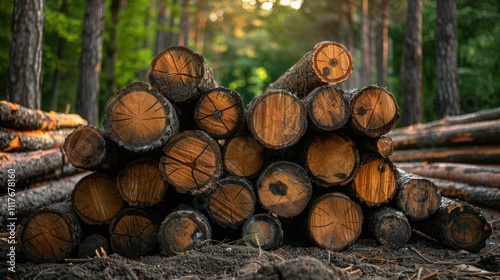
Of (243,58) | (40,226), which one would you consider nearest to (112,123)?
(40,226)

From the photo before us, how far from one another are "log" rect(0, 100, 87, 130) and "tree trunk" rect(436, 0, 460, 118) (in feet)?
28.5

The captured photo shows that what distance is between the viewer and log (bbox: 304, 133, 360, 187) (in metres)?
4.38

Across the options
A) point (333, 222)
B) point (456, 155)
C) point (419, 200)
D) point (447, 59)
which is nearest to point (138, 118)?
point (333, 222)

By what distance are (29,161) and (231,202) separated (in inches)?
108

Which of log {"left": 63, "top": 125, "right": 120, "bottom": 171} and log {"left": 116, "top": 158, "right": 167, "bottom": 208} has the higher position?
log {"left": 63, "top": 125, "right": 120, "bottom": 171}

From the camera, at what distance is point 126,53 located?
52.1 ft

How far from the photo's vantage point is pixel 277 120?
4125 millimetres

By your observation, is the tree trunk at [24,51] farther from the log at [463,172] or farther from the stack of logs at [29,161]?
the log at [463,172]

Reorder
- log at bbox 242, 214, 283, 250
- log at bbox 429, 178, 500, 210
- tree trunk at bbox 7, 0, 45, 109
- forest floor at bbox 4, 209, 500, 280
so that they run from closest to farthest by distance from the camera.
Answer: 1. forest floor at bbox 4, 209, 500, 280
2. log at bbox 242, 214, 283, 250
3. log at bbox 429, 178, 500, 210
4. tree trunk at bbox 7, 0, 45, 109

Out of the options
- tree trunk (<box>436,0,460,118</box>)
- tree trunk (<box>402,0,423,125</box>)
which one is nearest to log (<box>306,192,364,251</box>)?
tree trunk (<box>436,0,460,118</box>)

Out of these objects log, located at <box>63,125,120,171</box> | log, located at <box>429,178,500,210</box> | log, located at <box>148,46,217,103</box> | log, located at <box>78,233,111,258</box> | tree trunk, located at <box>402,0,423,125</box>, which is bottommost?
log, located at <box>78,233,111,258</box>

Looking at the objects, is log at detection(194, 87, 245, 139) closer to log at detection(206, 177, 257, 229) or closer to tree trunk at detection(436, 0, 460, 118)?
log at detection(206, 177, 257, 229)

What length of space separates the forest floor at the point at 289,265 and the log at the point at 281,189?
409mm

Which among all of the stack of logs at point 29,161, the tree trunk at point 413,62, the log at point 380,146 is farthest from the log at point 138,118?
the tree trunk at point 413,62
